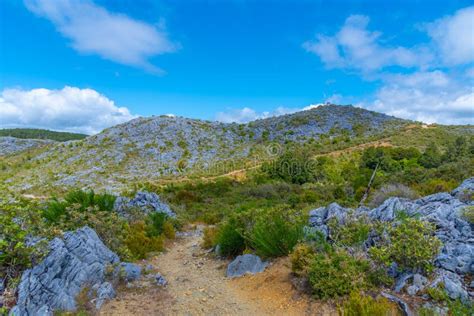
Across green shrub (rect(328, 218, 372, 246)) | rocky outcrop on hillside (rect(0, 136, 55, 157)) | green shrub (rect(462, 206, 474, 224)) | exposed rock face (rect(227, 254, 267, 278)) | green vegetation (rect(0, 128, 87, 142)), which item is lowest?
exposed rock face (rect(227, 254, 267, 278))

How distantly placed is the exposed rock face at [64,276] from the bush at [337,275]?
3287 mm

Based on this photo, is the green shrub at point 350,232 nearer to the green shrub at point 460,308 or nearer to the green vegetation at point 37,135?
the green shrub at point 460,308

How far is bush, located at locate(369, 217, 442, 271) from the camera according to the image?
4.40 meters

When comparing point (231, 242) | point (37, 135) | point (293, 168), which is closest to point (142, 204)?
point (231, 242)

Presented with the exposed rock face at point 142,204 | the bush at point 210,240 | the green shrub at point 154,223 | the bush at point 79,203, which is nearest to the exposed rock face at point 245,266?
the bush at point 210,240

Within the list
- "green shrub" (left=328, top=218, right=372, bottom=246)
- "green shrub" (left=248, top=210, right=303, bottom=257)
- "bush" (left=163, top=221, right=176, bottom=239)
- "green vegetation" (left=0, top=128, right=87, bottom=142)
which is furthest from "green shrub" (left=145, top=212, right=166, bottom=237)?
"green vegetation" (left=0, top=128, right=87, bottom=142)

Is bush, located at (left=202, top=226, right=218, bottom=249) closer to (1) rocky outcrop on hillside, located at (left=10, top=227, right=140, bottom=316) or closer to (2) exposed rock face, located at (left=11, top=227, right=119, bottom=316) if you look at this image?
(1) rocky outcrop on hillside, located at (left=10, top=227, right=140, bottom=316)

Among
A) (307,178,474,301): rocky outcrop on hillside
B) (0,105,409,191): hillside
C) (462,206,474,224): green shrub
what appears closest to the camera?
(307,178,474,301): rocky outcrop on hillside

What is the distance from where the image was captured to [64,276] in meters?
4.62

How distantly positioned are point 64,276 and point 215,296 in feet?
7.85

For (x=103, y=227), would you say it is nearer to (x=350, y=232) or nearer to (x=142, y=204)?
(x=142, y=204)

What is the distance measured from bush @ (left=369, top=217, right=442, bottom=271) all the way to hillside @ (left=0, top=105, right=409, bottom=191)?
72.1 feet

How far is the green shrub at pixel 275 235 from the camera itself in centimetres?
610

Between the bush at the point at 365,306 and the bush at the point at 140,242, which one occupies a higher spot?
the bush at the point at 365,306
